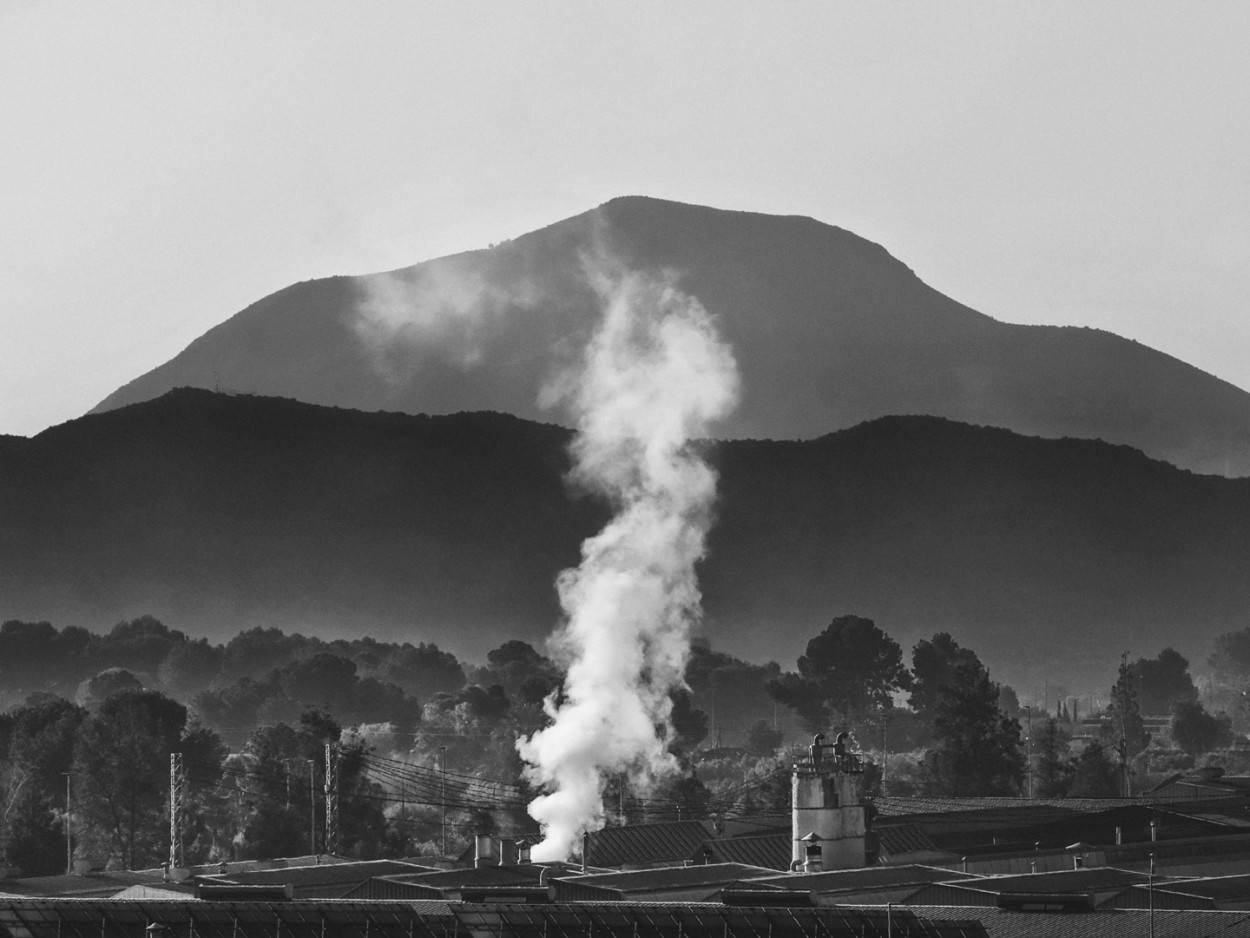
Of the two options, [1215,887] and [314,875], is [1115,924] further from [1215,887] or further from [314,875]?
[314,875]

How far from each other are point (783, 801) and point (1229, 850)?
71.9 metres

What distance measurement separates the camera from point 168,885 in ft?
356

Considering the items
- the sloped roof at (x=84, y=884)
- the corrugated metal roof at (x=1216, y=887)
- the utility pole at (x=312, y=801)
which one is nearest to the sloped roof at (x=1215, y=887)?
the corrugated metal roof at (x=1216, y=887)

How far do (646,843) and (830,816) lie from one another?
71.4 ft

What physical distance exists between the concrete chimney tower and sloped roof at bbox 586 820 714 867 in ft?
49.0

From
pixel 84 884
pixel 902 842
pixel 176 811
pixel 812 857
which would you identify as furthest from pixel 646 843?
pixel 176 811

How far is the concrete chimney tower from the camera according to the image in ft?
356

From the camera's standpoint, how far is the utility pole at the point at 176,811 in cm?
12850

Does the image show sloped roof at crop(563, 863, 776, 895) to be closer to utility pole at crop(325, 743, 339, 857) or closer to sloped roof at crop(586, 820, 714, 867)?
sloped roof at crop(586, 820, 714, 867)

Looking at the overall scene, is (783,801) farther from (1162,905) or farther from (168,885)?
(1162,905)

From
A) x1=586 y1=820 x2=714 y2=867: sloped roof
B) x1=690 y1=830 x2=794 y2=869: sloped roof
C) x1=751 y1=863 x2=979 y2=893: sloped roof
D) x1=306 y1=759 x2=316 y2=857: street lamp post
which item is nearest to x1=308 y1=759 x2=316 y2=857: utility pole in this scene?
x1=306 y1=759 x2=316 y2=857: street lamp post

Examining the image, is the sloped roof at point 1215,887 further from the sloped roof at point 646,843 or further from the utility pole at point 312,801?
the utility pole at point 312,801

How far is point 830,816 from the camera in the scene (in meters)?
110

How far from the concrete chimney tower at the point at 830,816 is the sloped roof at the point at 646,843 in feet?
49.0
